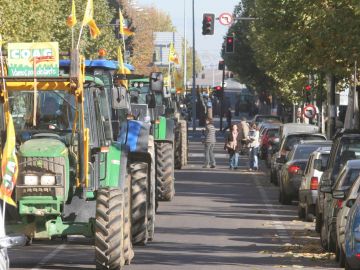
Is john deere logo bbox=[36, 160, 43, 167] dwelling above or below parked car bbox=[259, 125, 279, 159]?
above

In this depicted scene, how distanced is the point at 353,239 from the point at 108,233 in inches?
115

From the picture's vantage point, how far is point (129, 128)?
2014 cm

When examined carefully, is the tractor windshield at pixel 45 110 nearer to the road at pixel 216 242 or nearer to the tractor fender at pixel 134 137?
the road at pixel 216 242

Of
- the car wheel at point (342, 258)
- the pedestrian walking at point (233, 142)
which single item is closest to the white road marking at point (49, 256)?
the car wheel at point (342, 258)

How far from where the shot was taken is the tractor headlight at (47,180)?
1703cm

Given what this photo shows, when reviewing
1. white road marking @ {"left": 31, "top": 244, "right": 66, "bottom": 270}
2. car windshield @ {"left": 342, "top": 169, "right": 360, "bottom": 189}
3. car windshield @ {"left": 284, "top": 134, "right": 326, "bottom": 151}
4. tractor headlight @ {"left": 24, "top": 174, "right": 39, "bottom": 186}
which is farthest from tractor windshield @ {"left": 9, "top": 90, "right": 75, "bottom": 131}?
car windshield @ {"left": 284, "top": 134, "right": 326, "bottom": 151}

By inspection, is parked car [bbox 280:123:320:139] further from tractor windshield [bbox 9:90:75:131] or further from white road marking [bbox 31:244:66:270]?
tractor windshield [bbox 9:90:75:131]

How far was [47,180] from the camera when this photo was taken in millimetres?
17062

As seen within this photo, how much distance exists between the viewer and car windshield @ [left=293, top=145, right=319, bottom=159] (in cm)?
3350

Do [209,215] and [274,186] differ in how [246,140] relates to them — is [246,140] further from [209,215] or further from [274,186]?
[209,215]

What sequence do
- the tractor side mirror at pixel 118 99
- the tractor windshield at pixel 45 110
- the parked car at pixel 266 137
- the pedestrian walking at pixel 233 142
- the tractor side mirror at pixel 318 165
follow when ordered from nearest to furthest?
the tractor windshield at pixel 45 110, the tractor side mirror at pixel 118 99, the tractor side mirror at pixel 318 165, the pedestrian walking at pixel 233 142, the parked car at pixel 266 137

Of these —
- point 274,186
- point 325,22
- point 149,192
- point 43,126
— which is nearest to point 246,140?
point 274,186

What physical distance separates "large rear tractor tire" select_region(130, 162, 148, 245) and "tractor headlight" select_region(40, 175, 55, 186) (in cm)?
301

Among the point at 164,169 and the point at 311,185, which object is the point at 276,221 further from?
the point at 164,169
